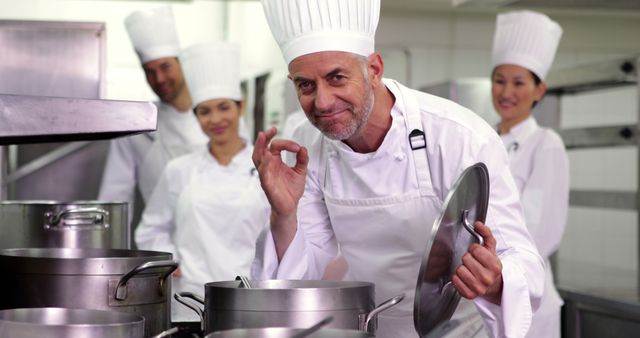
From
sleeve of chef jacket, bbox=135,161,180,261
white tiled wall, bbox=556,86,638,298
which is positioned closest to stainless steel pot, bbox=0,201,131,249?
sleeve of chef jacket, bbox=135,161,180,261

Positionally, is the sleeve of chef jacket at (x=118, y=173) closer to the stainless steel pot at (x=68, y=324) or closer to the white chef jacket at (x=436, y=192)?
the white chef jacket at (x=436, y=192)

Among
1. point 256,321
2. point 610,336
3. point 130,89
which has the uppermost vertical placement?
point 130,89

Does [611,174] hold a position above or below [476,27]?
below

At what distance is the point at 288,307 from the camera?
1.38 metres

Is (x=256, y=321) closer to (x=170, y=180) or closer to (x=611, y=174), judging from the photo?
(x=170, y=180)

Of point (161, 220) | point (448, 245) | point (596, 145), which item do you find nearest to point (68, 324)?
point (448, 245)

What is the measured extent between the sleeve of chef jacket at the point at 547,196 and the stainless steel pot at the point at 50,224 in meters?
1.58

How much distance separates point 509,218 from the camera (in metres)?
1.85

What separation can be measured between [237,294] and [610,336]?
2320mm

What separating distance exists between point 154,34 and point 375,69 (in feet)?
7.43

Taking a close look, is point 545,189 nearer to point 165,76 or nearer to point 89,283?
point 165,76

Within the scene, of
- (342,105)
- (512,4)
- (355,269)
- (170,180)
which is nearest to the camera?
(342,105)

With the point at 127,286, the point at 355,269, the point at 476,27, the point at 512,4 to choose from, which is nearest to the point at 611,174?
the point at 476,27

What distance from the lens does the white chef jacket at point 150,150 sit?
414 centimetres
